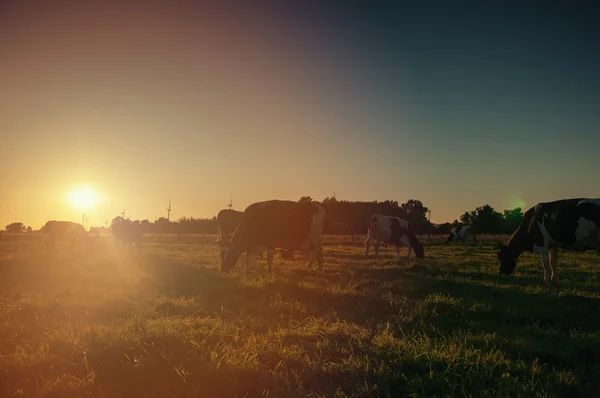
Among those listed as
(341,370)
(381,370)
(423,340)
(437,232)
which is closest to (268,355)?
(341,370)

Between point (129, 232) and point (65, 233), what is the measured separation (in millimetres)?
5786

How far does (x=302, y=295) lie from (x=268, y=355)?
190 inches

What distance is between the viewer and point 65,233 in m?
35.0

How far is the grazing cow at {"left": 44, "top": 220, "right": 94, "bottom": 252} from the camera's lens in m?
34.5

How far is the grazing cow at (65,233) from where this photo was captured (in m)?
34.5

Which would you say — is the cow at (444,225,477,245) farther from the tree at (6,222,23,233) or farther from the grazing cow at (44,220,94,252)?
the tree at (6,222,23,233)

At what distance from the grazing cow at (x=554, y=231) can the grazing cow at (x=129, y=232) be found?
2690 cm

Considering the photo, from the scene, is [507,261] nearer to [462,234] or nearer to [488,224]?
[462,234]

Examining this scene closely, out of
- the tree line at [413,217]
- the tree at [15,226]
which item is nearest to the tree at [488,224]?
the tree line at [413,217]

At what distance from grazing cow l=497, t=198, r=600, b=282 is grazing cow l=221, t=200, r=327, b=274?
23.6 feet

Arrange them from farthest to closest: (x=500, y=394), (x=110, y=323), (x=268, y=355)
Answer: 1. (x=110, y=323)
2. (x=268, y=355)
3. (x=500, y=394)

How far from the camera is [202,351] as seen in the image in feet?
18.8

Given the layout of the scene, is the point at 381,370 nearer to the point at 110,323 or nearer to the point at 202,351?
the point at 202,351

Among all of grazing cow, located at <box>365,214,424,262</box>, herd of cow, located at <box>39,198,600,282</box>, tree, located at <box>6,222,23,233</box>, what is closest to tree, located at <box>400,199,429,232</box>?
grazing cow, located at <box>365,214,424,262</box>
